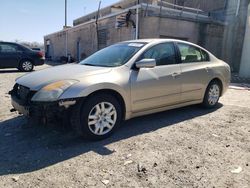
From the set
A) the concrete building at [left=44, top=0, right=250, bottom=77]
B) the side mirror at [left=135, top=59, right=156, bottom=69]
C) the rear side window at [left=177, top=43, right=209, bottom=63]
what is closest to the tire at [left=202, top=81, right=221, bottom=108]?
the rear side window at [left=177, top=43, right=209, bottom=63]

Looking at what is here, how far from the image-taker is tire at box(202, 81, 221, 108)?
587cm

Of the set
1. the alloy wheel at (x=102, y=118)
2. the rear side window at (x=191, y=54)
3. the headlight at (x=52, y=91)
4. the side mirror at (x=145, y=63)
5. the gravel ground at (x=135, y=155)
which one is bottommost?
the gravel ground at (x=135, y=155)

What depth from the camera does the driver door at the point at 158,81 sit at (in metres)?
4.43

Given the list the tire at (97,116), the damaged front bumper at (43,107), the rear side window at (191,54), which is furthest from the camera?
the rear side window at (191,54)

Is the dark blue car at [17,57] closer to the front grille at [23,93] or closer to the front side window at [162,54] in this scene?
the front grille at [23,93]

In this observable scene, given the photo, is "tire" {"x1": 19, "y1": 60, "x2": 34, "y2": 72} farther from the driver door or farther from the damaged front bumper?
the driver door

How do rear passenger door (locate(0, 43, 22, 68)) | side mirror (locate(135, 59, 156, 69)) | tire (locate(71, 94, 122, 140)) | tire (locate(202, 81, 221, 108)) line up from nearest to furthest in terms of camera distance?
tire (locate(71, 94, 122, 140))
side mirror (locate(135, 59, 156, 69))
tire (locate(202, 81, 221, 108))
rear passenger door (locate(0, 43, 22, 68))

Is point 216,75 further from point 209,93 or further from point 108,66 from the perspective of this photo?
point 108,66

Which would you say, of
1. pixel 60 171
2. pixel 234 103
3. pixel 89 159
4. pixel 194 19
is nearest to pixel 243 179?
pixel 89 159

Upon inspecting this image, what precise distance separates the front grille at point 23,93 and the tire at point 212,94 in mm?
3702

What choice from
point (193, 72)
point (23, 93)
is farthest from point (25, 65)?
point (193, 72)

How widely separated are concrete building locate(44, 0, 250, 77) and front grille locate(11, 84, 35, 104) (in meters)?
9.40

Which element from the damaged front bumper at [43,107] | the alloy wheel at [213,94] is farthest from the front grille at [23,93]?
the alloy wheel at [213,94]

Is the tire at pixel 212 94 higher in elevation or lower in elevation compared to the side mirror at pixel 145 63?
lower
